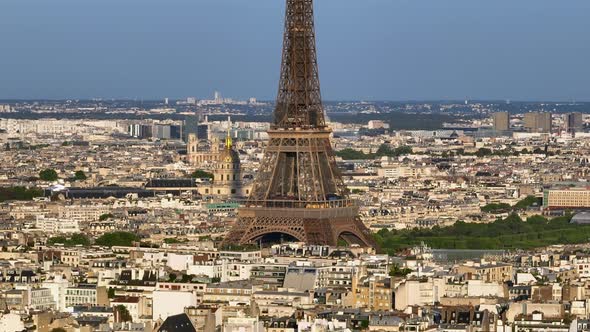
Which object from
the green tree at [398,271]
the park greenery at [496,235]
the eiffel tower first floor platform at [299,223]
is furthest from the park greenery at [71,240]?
the green tree at [398,271]

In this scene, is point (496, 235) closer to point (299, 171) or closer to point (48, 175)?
point (299, 171)

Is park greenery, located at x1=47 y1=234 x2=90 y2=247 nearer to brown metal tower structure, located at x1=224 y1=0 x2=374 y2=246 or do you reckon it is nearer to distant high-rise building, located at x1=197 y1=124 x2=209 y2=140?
brown metal tower structure, located at x1=224 y1=0 x2=374 y2=246

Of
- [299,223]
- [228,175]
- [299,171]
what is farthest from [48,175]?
[299,223]

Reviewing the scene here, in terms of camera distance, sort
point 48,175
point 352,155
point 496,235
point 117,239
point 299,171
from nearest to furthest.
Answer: point 299,171
point 117,239
point 496,235
point 48,175
point 352,155

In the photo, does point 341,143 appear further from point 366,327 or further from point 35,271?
point 366,327

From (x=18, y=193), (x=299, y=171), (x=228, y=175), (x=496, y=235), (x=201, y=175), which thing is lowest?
(x=496, y=235)

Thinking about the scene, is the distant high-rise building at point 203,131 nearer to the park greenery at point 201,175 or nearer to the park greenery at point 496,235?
the park greenery at point 201,175

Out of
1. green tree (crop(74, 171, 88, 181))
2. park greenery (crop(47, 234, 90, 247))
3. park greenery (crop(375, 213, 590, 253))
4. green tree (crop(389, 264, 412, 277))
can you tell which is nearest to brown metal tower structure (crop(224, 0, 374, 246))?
park greenery (crop(375, 213, 590, 253))
